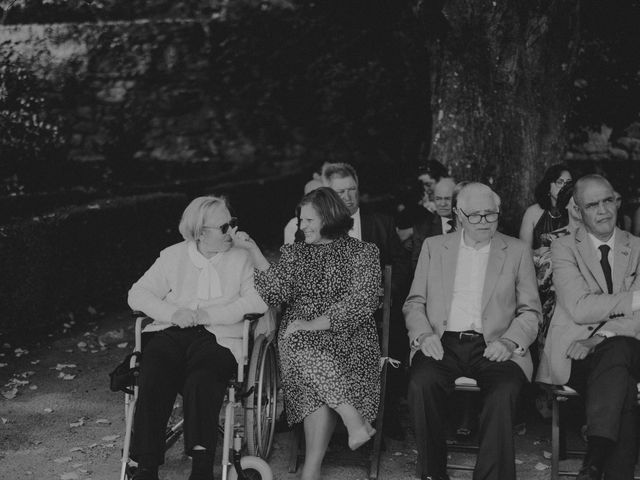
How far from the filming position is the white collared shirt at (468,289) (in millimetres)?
5930

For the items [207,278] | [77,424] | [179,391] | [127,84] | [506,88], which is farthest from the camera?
[127,84]

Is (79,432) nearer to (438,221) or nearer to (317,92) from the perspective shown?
(438,221)

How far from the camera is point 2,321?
→ 8820 mm

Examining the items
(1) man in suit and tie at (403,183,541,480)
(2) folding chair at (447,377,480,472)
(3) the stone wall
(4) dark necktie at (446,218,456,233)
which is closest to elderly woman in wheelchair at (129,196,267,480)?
(1) man in suit and tie at (403,183,541,480)

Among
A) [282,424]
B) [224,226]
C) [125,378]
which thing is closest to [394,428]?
[282,424]

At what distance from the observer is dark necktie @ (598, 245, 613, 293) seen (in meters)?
5.80

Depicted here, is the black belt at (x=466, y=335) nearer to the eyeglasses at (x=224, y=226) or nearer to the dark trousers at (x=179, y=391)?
the dark trousers at (x=179, y=391)

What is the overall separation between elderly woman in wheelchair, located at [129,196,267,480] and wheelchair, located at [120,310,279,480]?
0.08 meters

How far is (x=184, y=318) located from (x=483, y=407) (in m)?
1.85

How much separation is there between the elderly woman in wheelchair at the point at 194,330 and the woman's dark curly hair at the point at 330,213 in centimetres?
58

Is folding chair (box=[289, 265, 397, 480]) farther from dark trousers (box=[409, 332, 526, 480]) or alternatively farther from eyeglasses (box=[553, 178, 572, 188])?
eyeglasses (box=[553, 178, 572, 188])

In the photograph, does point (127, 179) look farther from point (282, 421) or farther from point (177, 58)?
point (282, 421)

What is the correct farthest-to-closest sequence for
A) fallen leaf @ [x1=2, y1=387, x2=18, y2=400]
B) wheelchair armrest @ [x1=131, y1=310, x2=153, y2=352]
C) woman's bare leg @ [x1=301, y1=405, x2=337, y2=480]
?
fallen leaf @ [x1=2, y1=387, x2=18, y2=400] < wheelchair armrest @ [x1=131, y1=310, x2=153, y2=352] < woman's bare leg @ [x1=301, y1=405, x2=337, y2=480]

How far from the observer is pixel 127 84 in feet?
41.2
